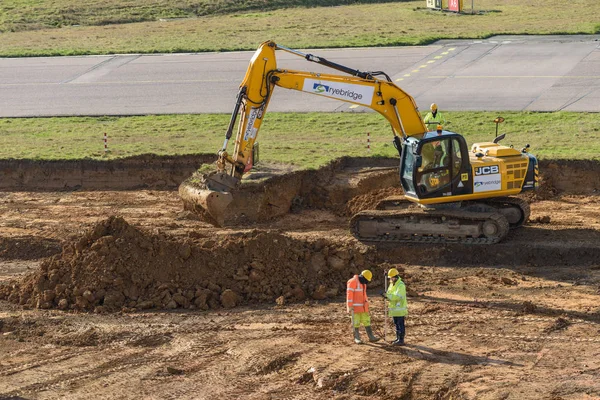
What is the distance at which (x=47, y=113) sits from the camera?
3253 cm

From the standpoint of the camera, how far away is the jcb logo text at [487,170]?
2030cm

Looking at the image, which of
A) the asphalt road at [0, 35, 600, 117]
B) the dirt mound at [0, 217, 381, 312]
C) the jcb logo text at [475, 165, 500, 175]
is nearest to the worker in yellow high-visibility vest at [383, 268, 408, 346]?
the dirt mound at [0, 217, 381, 312]

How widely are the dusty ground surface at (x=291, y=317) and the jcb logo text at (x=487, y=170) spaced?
1.53m

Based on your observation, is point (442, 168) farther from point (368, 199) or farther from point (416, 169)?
point (368, 199)

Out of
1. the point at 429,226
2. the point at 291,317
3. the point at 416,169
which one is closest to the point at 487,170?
the point at 416,169

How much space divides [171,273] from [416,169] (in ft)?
18.0

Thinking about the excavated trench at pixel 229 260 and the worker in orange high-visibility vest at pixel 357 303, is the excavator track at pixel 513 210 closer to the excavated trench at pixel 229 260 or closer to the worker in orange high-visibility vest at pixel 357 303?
the excavated trench at pixel 229 260

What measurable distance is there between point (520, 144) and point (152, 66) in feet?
58.1

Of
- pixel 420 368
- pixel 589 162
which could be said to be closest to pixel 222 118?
pixel 589 162

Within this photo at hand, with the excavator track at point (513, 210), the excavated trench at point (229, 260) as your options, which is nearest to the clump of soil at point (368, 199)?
the excavated trench at point (229, 260)

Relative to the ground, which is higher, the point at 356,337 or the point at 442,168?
the point at 442,168

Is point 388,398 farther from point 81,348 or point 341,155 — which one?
point 341,155

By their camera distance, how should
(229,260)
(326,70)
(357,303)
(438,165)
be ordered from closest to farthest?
(357,303) → (229,260) → (438,165) → (326,70)

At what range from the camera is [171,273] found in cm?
1848
